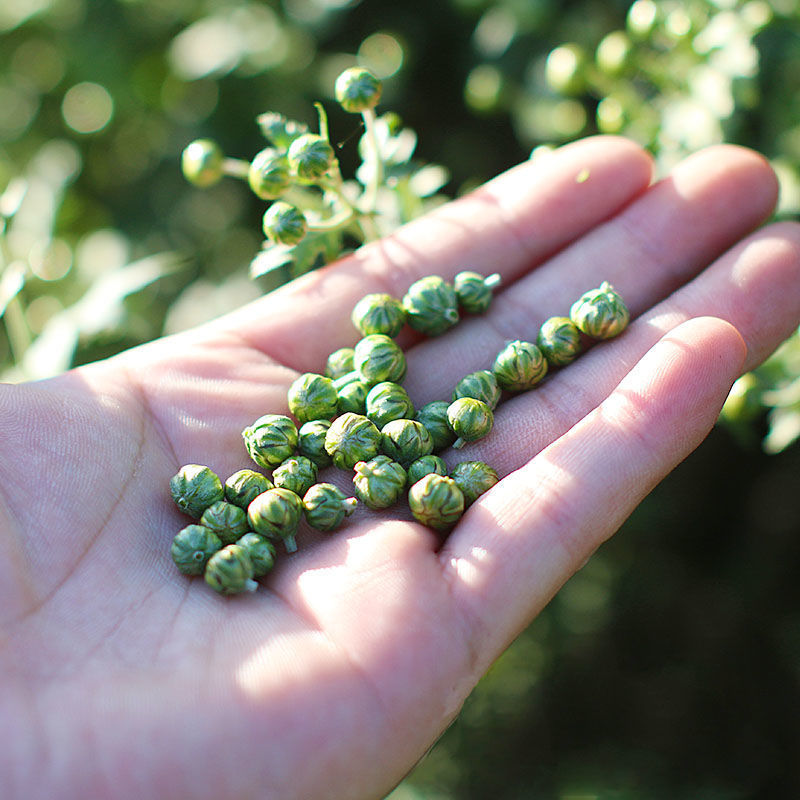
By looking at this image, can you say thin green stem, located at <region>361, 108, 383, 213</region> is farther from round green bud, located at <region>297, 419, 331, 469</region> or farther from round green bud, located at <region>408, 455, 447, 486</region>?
round green bud, located at <region>408, 455, 447, 486</region>

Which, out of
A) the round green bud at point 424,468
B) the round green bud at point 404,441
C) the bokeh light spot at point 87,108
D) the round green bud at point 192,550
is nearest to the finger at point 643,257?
the round green bud at point 404,441

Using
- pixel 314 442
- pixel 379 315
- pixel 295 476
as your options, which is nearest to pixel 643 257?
pixel 379 315

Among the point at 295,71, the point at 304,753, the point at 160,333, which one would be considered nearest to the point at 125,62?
the point at 295,71

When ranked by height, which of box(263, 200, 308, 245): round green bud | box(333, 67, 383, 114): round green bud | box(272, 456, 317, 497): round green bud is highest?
box(333, 67, 383, 114): round green bud

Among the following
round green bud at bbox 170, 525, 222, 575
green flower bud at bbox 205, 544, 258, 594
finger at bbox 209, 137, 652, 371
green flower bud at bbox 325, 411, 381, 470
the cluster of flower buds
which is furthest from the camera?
finger at bbox 209, 137, 652, 371

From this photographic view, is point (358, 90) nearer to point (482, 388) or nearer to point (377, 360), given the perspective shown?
point (377, 360)

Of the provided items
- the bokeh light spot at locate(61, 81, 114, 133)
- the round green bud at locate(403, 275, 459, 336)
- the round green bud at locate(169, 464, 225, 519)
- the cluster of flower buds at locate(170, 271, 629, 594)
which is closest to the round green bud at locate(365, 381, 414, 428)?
the cluster of flower buds at locate(170, 271, 629, 594)
